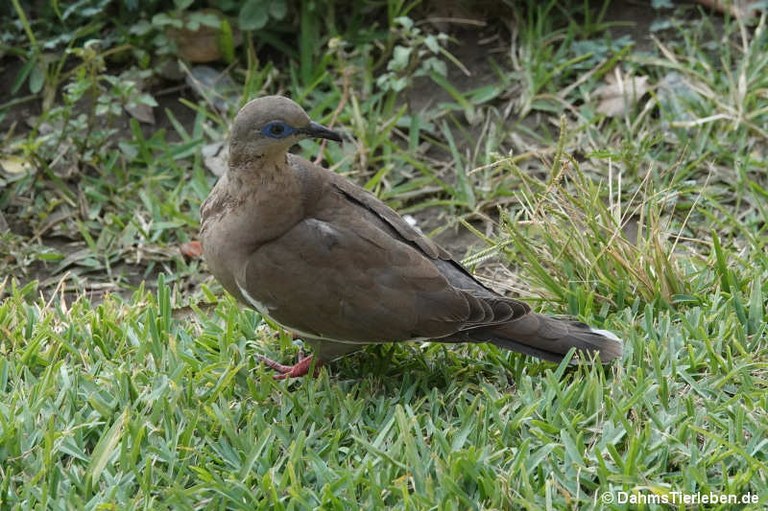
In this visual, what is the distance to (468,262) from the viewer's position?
15.1ft

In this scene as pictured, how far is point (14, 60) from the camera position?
19.5ft

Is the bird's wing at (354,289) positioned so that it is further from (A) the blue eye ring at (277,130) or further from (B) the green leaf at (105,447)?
(B) the green leaf at (105,447)

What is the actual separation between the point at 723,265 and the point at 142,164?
295 cm

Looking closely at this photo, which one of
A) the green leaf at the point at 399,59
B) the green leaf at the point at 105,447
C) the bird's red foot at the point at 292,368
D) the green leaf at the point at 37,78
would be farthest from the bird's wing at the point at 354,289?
→ the green leaf at the point at 37,78

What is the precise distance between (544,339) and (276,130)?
1.18 metres

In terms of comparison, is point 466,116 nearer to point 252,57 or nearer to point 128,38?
point 252,57

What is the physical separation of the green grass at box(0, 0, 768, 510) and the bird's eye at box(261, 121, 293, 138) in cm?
86

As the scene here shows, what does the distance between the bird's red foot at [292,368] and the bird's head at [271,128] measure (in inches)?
31.1

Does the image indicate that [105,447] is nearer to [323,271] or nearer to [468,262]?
[323,271]

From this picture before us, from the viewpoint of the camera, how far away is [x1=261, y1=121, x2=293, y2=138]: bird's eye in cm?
373

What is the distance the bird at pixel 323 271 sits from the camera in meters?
3.73

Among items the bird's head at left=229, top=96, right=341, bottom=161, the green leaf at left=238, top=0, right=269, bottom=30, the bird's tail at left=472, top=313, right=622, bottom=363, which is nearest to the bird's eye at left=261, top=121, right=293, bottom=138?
the bird's head at left=229, top=96, right=341, bottom=161

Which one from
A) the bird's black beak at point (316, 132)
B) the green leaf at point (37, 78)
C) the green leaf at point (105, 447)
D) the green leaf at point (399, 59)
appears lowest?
the green leaf at point (37, 78)

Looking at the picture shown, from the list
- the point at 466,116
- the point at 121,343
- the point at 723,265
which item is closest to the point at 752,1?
the point at 466,116
